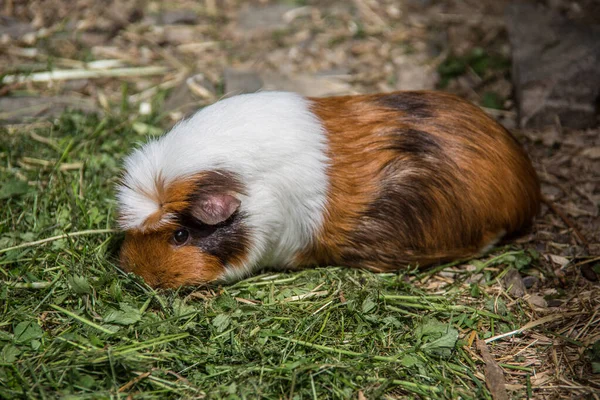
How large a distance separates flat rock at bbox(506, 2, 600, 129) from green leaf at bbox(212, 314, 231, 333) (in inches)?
93.7

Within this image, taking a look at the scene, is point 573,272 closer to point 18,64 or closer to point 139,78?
point 139,78

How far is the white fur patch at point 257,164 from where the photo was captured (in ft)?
8.95

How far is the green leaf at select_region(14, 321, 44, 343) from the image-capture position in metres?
2.53

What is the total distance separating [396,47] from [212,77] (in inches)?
57.5

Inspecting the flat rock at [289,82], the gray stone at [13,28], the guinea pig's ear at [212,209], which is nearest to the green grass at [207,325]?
the guinea pig's ear at [212,209]

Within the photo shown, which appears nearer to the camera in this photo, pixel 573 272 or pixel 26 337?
pixel 26 337

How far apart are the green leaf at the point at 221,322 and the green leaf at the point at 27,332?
72 cm

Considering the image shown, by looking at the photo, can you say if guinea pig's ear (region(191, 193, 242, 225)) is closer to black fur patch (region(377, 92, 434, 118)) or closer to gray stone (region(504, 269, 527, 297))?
black fur patch (region(377, 92, 434, 118))

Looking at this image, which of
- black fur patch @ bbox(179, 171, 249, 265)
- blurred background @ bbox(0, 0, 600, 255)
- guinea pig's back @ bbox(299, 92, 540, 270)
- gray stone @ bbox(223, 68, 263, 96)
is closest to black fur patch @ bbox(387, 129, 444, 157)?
guinea pig's back @ bbox(299, 92, 540, 270)

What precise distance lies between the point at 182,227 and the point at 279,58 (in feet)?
7.78

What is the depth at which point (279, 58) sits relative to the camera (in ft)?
15.5

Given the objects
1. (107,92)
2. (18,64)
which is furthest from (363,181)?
(18,64)

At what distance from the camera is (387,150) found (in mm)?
2908

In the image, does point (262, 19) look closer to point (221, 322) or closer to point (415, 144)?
point (415, 144)
